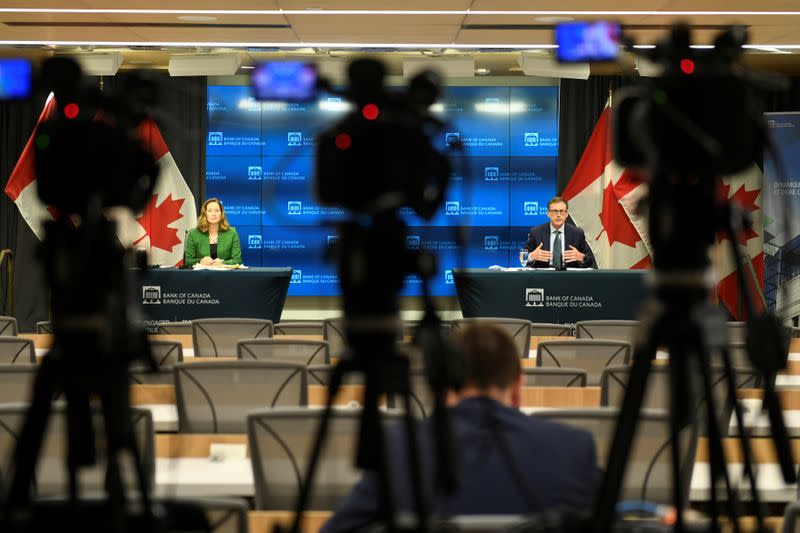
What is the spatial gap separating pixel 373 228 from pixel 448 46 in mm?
10141

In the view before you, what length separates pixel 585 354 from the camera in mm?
5473

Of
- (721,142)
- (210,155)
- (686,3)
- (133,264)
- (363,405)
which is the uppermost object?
(686,3)

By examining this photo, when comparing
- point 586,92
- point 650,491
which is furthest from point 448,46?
point 650,491

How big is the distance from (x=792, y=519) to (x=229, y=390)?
2.74 meters

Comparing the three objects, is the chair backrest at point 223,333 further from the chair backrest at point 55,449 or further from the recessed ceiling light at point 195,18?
the recessed ceiling light at point 195,18

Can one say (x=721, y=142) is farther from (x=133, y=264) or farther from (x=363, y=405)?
(x=133, y=264)

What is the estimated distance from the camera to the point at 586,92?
13008 millimetres

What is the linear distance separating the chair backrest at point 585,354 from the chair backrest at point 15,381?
2.39m

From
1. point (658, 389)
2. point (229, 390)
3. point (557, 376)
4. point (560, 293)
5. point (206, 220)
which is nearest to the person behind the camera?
point (229, 390)

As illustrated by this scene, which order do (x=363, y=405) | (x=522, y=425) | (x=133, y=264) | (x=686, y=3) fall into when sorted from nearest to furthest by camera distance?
(x=363, y=405)
(x=133, y=264)
(x=522, y=425)
(x=686, y=3)

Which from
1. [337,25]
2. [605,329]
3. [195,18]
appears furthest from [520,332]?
[195,18]

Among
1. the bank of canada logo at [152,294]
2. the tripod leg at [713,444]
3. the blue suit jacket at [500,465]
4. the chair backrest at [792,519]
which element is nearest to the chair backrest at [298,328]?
the bank of canada logo at [152,294]

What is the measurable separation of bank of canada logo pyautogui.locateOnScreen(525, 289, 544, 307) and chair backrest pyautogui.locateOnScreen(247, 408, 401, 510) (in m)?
6.59

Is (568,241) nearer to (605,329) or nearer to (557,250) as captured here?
(557,250)
